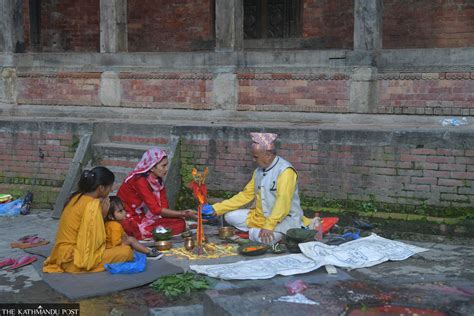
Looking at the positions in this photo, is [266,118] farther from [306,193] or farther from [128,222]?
[128,222]

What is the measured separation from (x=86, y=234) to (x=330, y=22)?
26.0 feet

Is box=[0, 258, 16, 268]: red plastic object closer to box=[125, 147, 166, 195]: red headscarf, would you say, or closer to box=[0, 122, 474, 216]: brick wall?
box=[125, 147, 166, 195]: red headscarf

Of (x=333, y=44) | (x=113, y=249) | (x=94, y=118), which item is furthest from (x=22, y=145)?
(x=333, y=44)

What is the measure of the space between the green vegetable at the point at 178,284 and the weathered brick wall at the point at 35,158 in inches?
175

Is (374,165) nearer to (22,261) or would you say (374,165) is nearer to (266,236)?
(266,236)

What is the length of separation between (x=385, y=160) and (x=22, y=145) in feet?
18.8

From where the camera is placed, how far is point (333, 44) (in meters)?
12.0

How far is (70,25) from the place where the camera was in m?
14.1

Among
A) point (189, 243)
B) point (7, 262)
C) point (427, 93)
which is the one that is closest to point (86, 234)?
point (7, 262)

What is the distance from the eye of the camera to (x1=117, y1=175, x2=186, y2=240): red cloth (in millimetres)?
7023

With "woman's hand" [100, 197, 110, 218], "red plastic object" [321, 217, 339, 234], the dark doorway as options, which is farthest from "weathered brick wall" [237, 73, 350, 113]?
"woman's hand" [100, 197, 110, 218]

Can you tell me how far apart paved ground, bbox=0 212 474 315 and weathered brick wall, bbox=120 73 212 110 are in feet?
13.6

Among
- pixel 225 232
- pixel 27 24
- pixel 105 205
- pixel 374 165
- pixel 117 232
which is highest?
pixel 27 24

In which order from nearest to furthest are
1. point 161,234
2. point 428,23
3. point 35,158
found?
point 161,234
point 35,158
point 428,23
